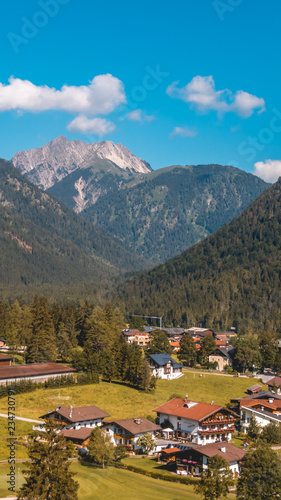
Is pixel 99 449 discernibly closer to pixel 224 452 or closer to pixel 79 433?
pixel 79 433

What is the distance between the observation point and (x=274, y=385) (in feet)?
356

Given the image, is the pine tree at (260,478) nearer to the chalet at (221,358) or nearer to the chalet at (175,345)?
the chalet at (221,358)

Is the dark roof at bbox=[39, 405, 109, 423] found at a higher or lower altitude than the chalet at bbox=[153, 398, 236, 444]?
higher

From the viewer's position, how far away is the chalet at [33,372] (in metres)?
91.8

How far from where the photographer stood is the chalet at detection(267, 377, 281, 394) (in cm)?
10790

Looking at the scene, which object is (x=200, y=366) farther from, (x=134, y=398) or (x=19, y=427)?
(x=19, y=427)

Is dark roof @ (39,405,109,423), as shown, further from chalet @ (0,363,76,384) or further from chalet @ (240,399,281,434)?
chalet @ (240,399,281,434)

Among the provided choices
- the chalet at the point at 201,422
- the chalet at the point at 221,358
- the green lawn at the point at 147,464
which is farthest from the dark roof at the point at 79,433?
the chalet at the point at 221,358

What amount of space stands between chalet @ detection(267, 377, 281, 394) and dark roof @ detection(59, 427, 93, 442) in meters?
48.6

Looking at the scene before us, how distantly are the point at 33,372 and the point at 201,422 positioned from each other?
109ft

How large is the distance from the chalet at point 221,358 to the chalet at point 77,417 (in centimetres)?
6022

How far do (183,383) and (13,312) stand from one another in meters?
48.7

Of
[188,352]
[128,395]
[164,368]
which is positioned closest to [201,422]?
[128,395]

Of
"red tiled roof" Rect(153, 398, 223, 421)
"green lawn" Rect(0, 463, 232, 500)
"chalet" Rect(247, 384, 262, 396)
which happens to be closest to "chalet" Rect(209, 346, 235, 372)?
"chalet" Rect(247, 384, 262, 396)
